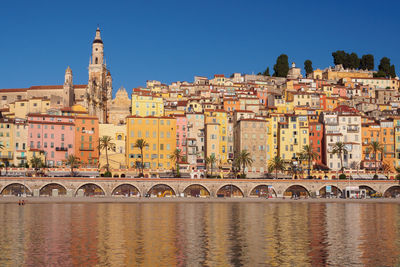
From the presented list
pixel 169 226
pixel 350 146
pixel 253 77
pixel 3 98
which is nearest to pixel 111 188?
pixel 169 226

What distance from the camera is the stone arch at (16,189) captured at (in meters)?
96.9

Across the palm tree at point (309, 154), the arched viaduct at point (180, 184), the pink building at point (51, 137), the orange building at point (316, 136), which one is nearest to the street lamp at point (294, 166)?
the palm tree at point (309, 154)

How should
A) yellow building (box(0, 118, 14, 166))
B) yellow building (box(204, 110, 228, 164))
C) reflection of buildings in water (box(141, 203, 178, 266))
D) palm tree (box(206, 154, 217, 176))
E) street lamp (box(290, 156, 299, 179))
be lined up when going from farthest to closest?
1. yellow building (box(204, 110, 228, 164))
2. street lamp (box(290, 156, 299, 179))
3. yellow building (box(0, 118, 14, 166))
4. palm tree (box(206, 154, 217, 176))
5. reflection of buildings in water (box(141, 203, 178, 266))

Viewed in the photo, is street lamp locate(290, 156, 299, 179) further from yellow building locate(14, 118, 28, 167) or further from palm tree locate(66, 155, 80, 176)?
yellow building locate(14, 118, 28, 167)

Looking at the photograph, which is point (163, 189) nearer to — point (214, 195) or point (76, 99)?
point (214, 195)

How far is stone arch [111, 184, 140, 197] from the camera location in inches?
3964

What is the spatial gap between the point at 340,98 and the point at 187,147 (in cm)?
6402

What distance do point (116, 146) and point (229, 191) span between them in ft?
99.7

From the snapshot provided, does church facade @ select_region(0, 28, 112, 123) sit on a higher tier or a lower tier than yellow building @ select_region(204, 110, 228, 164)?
higher

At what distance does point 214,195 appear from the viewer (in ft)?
337

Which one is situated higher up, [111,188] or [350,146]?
[350,146]

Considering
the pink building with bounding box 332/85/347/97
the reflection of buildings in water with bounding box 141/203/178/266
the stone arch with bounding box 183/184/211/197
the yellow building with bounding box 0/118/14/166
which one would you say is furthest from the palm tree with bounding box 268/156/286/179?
the pink building with bounding box 332/85/347/97

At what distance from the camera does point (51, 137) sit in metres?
115

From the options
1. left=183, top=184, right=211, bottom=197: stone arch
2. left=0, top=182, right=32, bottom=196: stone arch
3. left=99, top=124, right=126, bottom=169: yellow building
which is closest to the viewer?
left=0, top=182, right=32, bottom=196: stone arch
